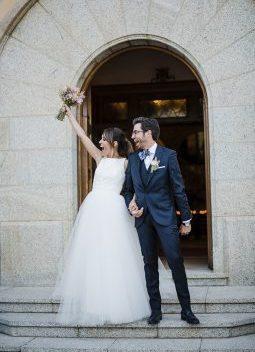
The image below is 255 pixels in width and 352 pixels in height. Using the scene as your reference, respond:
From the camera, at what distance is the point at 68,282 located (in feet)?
20.7

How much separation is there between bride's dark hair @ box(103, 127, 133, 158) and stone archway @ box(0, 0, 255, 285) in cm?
153

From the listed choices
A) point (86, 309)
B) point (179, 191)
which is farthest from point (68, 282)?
point (179, 191)

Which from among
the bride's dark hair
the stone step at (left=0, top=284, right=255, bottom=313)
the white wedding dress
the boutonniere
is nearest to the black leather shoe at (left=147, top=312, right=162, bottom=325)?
the white wedding dress

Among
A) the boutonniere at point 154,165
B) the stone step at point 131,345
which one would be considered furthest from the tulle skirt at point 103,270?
the boutonniere at point 154,165

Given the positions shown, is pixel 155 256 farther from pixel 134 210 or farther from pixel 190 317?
pixel 190 317

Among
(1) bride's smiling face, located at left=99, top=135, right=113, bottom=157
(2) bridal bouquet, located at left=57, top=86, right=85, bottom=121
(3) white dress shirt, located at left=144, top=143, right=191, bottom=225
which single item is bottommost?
(3) white dress shirt, located at left=144, top=143, right=191, bottom=225

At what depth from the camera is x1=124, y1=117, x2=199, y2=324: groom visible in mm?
5828

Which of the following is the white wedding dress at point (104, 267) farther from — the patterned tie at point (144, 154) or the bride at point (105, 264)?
the patterned tie at point (144, 154)

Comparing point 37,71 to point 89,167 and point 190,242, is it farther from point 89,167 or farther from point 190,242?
point 190,242

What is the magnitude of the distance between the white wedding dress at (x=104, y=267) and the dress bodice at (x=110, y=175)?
0.01m

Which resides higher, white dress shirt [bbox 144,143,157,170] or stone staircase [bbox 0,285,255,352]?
white dress shirt [bbox 144,143,157,170]

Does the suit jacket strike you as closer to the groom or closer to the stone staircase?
the groom

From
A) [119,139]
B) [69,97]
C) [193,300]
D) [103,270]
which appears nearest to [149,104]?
[69,97]

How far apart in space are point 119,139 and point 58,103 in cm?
191
